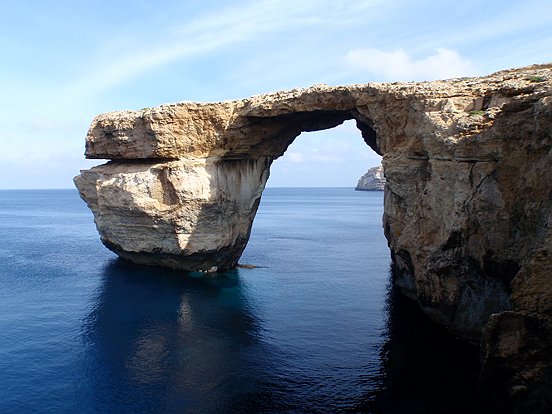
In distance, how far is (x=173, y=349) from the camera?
2777 cm

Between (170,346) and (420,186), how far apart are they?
65.6ft

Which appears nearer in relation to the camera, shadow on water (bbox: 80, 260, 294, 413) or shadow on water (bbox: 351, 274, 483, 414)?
shadow on water (bbox: 351, 274, 483, 414)

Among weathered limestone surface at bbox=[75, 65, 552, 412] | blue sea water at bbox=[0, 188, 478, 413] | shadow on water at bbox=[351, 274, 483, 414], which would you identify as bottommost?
shadow on water at bbox=[351, 274, 483, 414]

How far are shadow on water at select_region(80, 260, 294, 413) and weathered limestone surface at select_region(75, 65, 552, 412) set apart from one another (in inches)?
290

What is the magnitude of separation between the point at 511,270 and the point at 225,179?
27.6 metres

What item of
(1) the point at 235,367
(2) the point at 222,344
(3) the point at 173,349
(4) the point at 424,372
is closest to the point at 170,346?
(3) the point at 173,349

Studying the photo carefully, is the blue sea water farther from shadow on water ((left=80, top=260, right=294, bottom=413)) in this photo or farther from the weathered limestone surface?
the weathered limestone surface


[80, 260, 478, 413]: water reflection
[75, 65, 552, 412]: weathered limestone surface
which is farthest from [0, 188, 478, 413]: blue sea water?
[75, 65, 552, 412]: weathered limestone surface

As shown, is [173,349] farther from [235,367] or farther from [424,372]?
[424,372]

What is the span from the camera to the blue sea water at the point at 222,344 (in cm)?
2209

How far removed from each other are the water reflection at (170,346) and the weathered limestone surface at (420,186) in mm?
7061

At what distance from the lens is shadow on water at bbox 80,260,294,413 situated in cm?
2217

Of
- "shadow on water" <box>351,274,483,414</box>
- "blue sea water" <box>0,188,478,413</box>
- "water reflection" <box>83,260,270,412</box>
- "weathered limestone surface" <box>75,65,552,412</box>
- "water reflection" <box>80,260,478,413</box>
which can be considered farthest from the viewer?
"water reflection" <box>83,260,270,412</box>

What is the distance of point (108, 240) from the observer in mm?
49062
